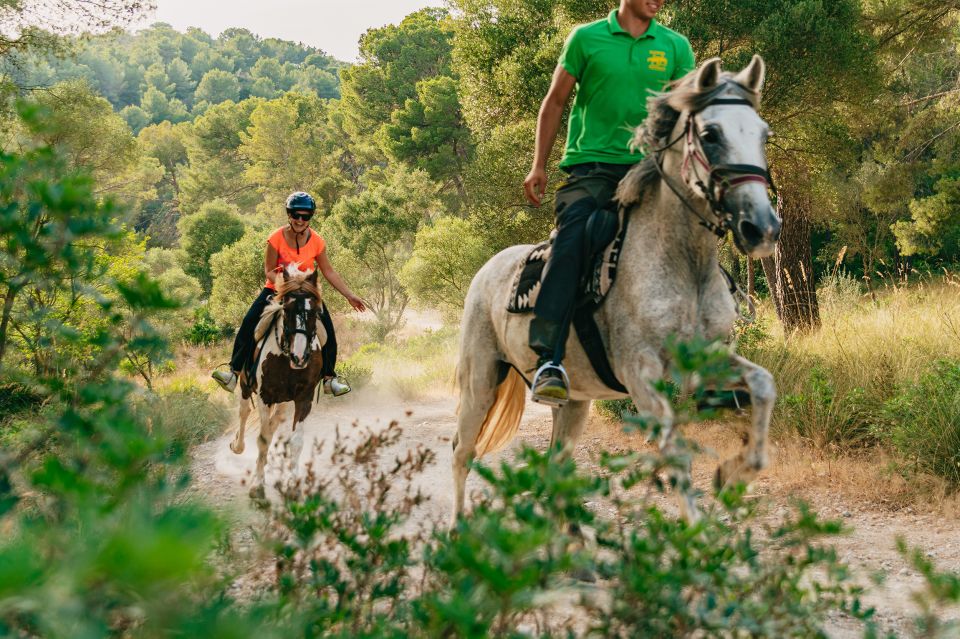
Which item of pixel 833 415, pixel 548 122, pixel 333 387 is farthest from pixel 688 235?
pixel 333 387

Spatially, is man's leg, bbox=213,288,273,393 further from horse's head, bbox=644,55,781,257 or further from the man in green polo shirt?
horse's head, bbox=644,55,781,257

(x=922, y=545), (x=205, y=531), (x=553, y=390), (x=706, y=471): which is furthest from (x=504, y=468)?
(x=706, y=471)

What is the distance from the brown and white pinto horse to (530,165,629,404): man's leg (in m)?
Result: 3.22

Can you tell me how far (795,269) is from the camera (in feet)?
44.0

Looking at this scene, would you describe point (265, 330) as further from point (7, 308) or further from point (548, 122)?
point (7, 308)

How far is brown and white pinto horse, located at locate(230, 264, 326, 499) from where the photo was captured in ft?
22.1

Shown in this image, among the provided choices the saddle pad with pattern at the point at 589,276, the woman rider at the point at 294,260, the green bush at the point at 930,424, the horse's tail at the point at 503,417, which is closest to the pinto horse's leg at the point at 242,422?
the woman rider at the point at 294,260

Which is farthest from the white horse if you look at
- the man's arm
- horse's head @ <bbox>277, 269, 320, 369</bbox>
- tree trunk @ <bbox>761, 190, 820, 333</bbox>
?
tree trunk @ <bbox>761, 190, 820, 333</bbox>

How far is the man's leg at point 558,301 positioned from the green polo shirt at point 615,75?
0.43 meters

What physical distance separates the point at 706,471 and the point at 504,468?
22.1 ft

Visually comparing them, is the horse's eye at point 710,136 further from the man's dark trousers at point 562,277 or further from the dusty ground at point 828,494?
the dusty ground at point 828,494

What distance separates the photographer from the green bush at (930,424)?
19.8 feet

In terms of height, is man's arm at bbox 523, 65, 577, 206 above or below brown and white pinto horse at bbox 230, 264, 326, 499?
above

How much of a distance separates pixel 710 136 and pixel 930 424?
14.1 ft
